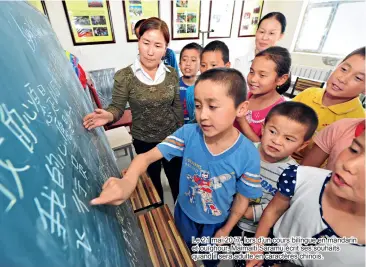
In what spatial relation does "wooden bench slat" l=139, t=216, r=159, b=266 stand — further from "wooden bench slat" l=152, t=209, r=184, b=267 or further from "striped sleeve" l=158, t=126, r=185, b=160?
"striped sleeve" l=158, t=126, r=185, b=160

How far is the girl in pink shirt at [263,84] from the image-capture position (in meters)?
1.03

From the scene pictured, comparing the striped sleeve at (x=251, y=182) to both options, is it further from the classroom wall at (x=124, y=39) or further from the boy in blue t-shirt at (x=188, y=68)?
the classroom wall at (x=124, y=39)

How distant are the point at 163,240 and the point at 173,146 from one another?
0.41m

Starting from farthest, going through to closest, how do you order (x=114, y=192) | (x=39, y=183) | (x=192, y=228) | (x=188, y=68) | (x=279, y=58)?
(x=188, y=68)
(x=279, y=58)
(x=192, y=228)
(x=114, y=192)
(x=39, y=183)

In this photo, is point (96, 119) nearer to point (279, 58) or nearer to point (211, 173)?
point (211, 173)

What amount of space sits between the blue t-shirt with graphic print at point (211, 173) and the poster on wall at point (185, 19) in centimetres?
283

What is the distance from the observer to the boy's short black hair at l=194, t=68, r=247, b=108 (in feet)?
2.18

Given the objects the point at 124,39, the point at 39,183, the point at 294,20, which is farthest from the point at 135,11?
the point at 294,20

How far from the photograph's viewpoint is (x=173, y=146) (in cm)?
79

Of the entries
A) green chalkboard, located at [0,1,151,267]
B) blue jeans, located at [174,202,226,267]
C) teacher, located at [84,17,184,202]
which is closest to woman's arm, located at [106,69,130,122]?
teacher, located at [84,17,184,202]

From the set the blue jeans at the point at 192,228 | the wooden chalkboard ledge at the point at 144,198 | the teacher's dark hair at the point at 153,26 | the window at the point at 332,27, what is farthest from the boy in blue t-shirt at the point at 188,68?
the window at the point at 332,27

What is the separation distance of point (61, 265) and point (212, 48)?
1362 mm

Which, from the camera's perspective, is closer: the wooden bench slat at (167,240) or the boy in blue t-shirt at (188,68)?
the wooden bench slat at (167,240)

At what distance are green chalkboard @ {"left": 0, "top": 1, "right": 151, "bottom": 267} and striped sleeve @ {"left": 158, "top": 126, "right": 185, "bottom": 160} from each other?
33 centimetres
